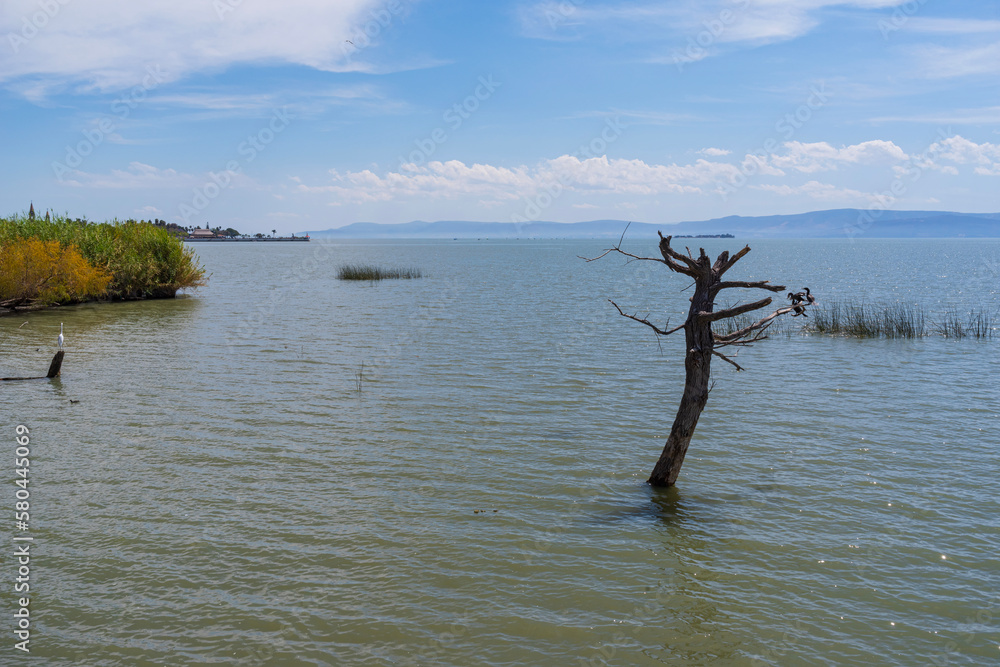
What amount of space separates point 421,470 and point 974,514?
28.4 ft

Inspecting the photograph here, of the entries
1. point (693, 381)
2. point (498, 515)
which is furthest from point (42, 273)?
point (693, 381)

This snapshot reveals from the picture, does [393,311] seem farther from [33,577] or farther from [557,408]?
[33,577]

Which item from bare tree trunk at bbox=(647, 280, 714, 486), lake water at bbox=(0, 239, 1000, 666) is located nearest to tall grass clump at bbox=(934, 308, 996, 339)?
lake water at bbox=(0, 239, 1000, 666)

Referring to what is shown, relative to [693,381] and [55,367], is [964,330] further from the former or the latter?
[55,367]

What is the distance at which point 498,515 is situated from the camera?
990 centimetres

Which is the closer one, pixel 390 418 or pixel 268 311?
pixel 390 418

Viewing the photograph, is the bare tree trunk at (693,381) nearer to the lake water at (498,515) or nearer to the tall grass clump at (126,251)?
the lake water at (498,515)

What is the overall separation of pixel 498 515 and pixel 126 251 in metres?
39.7

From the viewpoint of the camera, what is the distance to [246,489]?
10.6 metres

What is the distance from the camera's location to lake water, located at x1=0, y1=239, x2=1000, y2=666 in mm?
6957

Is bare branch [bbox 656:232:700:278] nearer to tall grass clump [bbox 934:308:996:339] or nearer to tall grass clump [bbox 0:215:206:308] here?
tall grass clump [bbox 934:308:996:339]

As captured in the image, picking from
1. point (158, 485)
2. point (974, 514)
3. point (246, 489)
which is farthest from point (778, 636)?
point (158, 485)

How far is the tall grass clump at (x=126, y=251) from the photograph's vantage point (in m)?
37.8

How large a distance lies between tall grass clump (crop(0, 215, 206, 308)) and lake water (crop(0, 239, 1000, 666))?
19.9 metres
